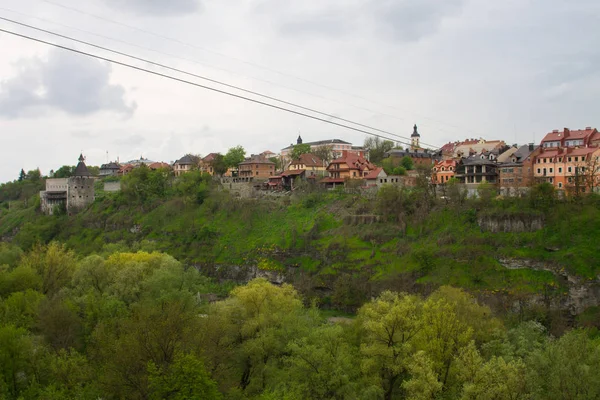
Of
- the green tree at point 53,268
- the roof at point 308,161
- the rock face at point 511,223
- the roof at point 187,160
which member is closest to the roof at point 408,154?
the roof at point 308,161

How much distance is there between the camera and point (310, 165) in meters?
88.3

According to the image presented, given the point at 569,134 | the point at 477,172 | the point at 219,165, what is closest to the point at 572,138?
the point at 569,134

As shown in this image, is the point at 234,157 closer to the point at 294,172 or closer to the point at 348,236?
the point at 294,172

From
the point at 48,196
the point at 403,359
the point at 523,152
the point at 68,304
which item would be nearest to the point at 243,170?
the point at 48,196

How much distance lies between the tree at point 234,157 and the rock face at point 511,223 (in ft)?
165

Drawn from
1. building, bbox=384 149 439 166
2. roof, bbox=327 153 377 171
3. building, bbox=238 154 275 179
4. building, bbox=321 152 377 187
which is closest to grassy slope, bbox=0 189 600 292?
building, bbox=321 152 377 187

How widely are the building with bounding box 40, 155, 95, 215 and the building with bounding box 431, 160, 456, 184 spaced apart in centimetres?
6177

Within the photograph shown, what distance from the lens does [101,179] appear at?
116 meters

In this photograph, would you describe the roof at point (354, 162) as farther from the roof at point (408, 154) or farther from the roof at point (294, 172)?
the roof at point (408, 154)

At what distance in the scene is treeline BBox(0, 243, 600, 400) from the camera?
24094mm

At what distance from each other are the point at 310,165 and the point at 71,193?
44.5 m

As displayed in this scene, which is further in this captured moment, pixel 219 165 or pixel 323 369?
pixel 219 165

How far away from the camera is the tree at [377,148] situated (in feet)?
334

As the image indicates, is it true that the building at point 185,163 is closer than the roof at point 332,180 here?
No
